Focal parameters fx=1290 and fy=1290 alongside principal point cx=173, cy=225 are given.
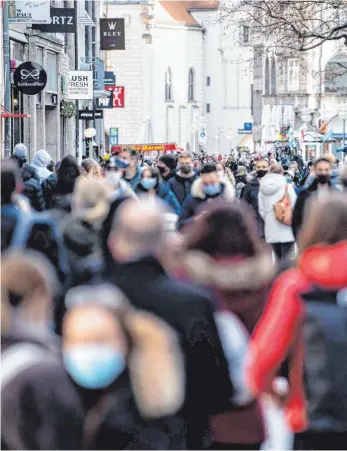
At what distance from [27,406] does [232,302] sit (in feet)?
5.90

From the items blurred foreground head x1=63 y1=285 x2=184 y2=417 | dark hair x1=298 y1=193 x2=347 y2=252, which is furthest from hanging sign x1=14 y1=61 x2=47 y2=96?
blurred foreground head x1=63 y1=285 x2=184 y2=417

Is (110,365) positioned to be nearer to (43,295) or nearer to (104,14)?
(43,295)

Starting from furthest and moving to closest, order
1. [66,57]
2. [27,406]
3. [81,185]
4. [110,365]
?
[66,57] → [81,185] → [110,365] → [27,406]

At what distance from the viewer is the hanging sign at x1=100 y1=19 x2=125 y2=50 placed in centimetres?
5219

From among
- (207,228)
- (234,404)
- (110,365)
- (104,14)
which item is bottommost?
(234,404)

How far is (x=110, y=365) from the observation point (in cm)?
448

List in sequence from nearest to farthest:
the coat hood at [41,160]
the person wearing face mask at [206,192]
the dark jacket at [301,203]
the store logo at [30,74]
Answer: the person wearing face mask at [206,192]
the dark jacket at [301,203]
the coat hood at [41,160]
the store logo at [30,74]

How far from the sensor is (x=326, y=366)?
16.6 feet

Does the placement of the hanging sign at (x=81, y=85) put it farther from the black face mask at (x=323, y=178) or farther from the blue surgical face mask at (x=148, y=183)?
the black face mask at (x=323, y=178)

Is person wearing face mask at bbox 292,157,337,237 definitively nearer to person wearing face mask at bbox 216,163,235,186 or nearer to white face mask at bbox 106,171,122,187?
person wearing face mask at bbox 216,163,235,186

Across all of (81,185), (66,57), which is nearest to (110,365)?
(81,185)

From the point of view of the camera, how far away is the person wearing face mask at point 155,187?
15820 mm

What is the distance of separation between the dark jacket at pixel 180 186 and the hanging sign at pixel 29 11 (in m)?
12.1

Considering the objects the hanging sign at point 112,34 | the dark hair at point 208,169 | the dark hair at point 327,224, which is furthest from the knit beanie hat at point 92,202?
the hanging sign at point 112,34
